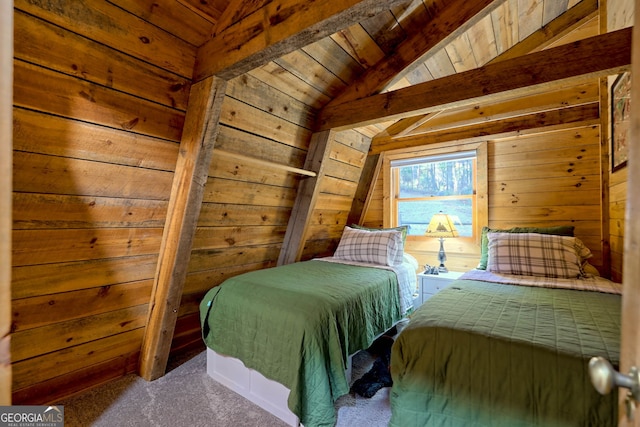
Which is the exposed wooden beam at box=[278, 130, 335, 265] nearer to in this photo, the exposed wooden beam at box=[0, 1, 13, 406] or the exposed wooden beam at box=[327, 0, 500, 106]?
the exposed wooden beam at box=[327, 0, 500, 106]

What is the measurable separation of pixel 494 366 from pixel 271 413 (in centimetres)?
122

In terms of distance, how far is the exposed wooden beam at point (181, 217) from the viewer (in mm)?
1621

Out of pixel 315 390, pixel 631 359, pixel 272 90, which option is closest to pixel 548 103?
pixel 272 90

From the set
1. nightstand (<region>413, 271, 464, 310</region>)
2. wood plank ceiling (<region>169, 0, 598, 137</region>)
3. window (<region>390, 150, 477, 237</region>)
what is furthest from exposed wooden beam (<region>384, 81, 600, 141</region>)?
nightstand (<region>413, 271, 464, 310</region>)

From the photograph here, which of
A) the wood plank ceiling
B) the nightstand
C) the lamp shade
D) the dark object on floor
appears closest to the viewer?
the dark object on floor

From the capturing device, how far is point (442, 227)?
265cm

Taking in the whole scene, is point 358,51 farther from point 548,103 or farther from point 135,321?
point 135,321

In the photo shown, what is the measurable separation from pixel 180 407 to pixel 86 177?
4.55 ft

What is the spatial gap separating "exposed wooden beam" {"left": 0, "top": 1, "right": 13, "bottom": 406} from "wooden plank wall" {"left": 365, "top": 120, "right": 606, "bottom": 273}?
3.19 meters

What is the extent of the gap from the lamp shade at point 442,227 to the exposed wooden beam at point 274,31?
2.02 meters

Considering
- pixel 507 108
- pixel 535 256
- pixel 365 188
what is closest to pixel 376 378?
pixel 535 256

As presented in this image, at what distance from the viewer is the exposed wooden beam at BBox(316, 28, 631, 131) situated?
1.56 m

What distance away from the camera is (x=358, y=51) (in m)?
2.12

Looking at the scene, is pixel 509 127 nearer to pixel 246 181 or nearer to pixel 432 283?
pixel 432 283
